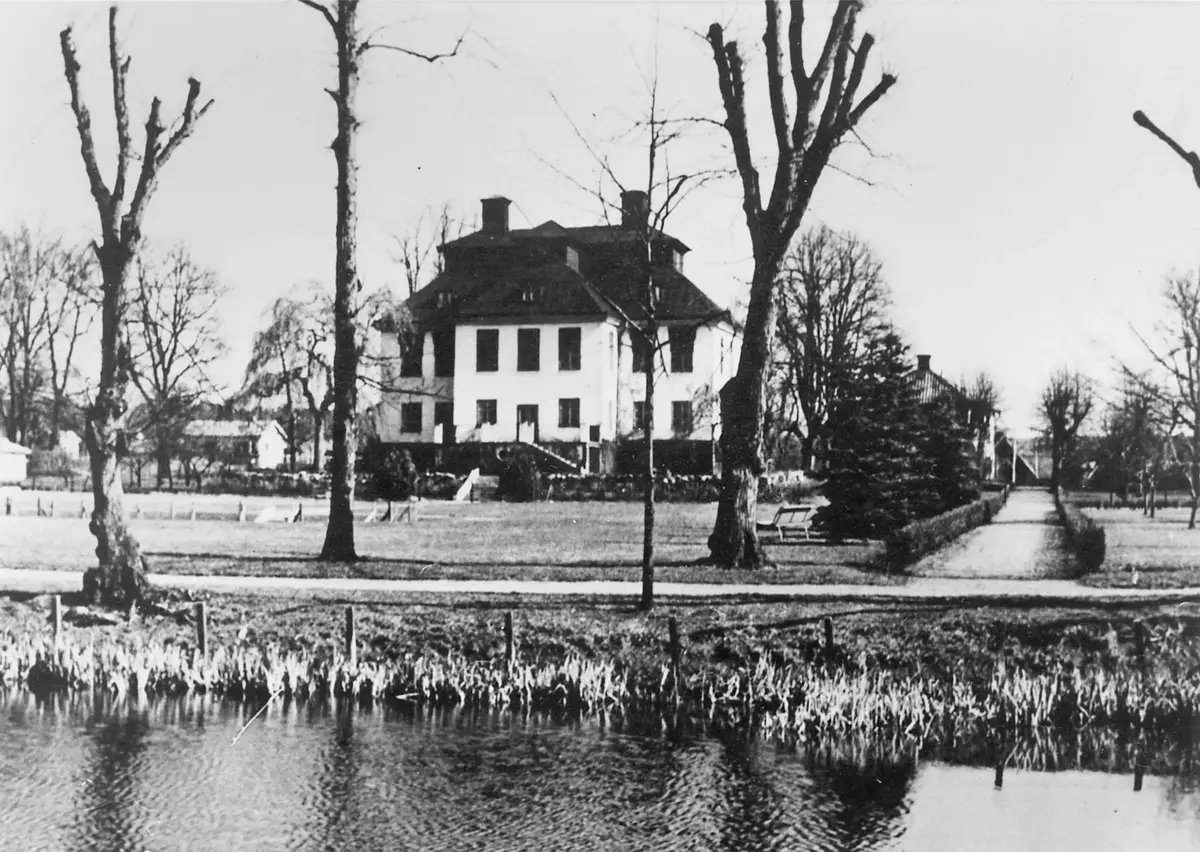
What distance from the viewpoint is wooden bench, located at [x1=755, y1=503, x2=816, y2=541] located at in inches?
728

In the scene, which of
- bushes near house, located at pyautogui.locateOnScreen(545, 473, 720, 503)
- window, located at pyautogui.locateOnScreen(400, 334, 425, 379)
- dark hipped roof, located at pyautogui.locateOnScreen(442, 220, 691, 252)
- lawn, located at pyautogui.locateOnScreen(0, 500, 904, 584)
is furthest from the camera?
bushes near house, located at pyautogui.locateOnScreen(545, 473, 720, 503)

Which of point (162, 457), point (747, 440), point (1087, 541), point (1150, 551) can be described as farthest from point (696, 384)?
point (162, 457)

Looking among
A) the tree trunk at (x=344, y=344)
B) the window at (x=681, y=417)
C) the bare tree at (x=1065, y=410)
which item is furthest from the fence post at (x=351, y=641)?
the window at (x=681, y=417)

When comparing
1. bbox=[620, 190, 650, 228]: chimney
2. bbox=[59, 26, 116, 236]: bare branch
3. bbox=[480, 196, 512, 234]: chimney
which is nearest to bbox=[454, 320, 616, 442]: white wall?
bbox=[480, 196, 512, 234]: chimney

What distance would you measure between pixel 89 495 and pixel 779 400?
13572 millimetres

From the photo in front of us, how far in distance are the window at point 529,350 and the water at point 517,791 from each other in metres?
17.5

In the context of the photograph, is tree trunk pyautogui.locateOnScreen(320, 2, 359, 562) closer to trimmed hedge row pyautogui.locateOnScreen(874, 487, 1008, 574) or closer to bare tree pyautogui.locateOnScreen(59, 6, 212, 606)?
bare tree pyautogui.locateOnScreen(59, 6, 212, 606)

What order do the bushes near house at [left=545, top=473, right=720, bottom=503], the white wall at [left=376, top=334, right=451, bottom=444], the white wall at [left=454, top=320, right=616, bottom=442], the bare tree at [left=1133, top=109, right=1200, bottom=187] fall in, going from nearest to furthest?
the bare tree at [left=1133, top=109, right=1200, bottom=187] < the white wall at [left=376, top=334, right=451, bottom=444] < the bushes near house at [left=545, top=473, right=720, bottom=503] < the white wall at [left=454, top=320, right=616, bottom=442]

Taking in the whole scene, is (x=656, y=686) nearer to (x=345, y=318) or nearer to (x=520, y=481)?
(x=345, y=318)

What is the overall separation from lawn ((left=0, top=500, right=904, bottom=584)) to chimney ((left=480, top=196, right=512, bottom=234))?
428cm

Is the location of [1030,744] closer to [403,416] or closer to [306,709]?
[306,709]

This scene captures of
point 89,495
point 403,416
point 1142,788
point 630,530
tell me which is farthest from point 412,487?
point 1142,788

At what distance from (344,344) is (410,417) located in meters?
5.05

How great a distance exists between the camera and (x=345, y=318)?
15.0 meters
